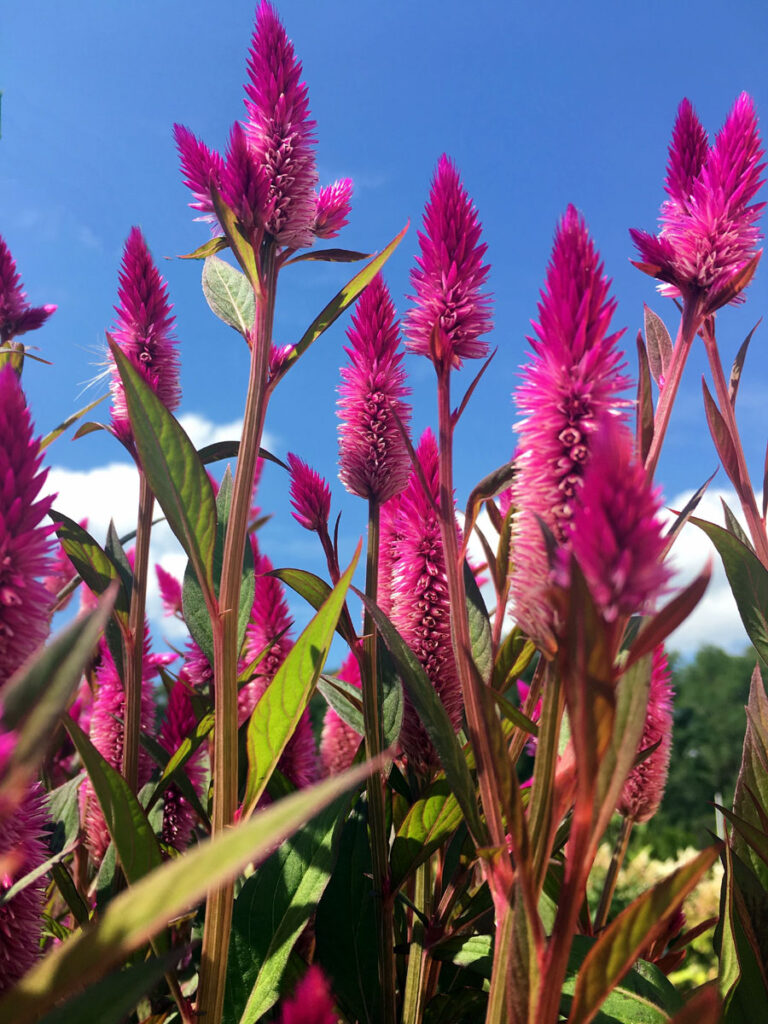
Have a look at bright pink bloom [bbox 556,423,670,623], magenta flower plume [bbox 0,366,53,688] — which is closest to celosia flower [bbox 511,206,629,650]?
bright pink bloom [bbox 556,423,670,623]

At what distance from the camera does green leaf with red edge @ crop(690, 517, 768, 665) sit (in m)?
0.92

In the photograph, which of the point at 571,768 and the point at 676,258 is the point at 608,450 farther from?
the point at 676,258

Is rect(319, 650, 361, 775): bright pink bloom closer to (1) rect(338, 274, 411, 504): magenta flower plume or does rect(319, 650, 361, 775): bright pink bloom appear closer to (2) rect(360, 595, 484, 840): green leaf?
(1) rect(338, 274, 411, 504): magenta flower plume

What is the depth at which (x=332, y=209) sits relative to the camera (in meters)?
1.00

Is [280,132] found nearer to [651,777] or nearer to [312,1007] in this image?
[312,1007]

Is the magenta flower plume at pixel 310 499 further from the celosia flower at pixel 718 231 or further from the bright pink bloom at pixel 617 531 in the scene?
the bright pink bloom at pixel 617 531

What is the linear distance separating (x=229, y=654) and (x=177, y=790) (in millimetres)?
551

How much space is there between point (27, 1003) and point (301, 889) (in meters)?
0.46

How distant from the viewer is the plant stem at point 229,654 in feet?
2.43

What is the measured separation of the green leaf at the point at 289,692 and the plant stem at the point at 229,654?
0.12 ft

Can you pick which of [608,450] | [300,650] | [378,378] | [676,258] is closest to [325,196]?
[378,378]

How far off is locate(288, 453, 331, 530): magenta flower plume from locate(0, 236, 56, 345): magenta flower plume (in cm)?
70

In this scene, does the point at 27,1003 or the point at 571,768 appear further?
the point at 571,768

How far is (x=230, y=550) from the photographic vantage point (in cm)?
82
